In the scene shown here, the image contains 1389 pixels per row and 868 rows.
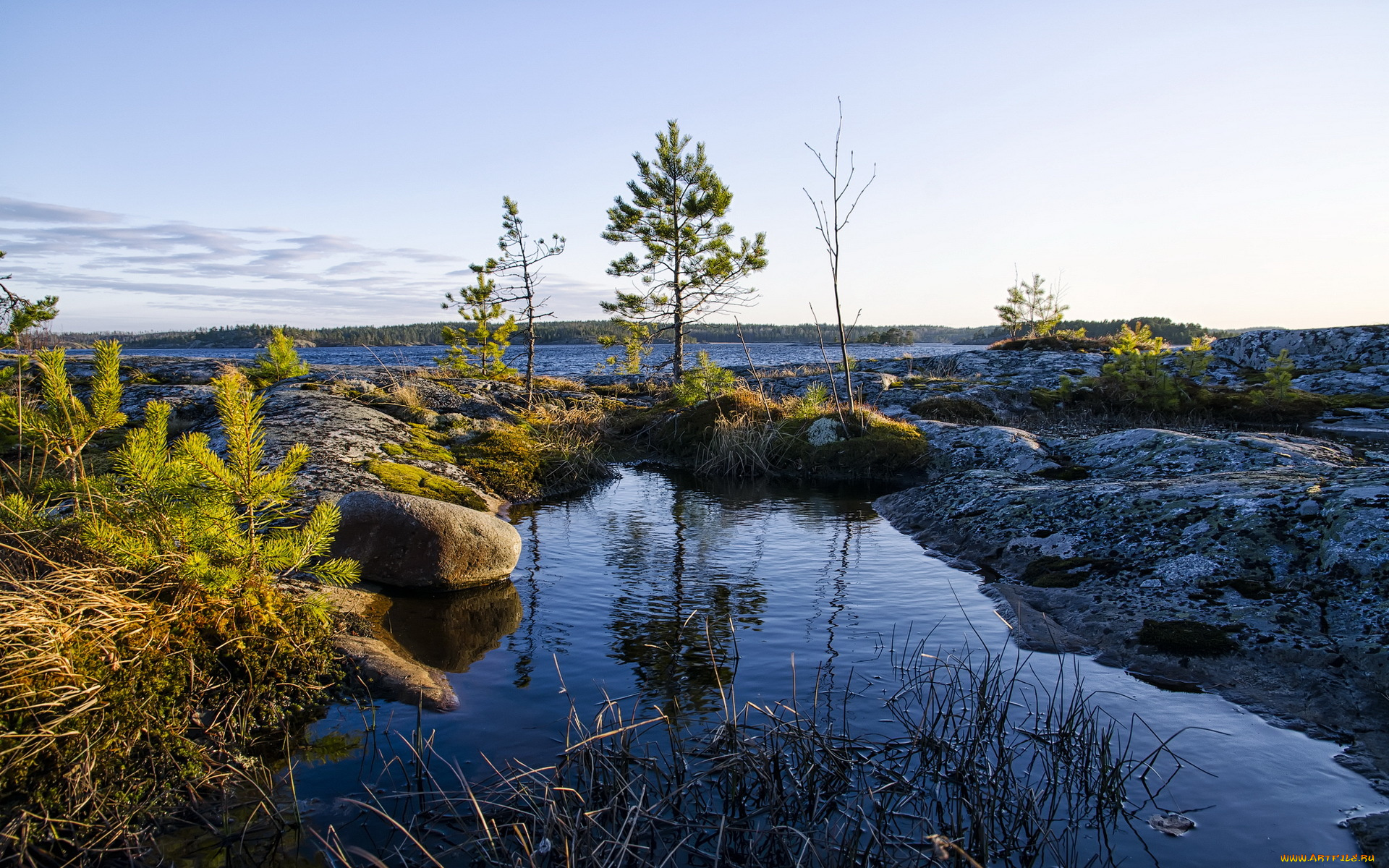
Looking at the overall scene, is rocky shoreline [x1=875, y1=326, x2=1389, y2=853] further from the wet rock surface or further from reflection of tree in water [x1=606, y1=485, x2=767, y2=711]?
the wet rock surface

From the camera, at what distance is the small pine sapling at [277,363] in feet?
51.9

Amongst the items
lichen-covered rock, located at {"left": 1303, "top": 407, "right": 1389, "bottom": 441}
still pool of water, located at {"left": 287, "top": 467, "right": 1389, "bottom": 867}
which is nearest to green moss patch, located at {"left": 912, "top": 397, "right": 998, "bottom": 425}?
lichen-covered rock, located at {"left": 1303, "top": 407, "right": 1389, "bottom": 441}

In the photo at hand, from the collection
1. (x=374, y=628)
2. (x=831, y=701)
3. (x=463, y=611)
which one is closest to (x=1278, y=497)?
(x=831, y=701)

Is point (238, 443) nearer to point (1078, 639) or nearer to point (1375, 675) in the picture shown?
point (1078, 639)

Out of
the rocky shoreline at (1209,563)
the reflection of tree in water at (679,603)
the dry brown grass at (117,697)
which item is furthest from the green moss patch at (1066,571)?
the dry brown grass at (117,697)

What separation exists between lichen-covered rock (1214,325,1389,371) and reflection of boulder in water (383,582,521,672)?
20166mm

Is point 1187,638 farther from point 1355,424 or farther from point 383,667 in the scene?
point 1355,424

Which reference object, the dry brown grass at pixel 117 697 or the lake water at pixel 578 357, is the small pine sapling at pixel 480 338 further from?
the dry brown grass at pixel 117 697

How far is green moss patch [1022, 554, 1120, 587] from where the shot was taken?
21.2ft

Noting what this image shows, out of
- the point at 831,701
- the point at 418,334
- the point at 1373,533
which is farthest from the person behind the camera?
the point at 418,334

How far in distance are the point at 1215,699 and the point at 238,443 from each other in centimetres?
641

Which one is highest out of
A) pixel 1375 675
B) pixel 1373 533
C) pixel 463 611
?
pixel 1373 533

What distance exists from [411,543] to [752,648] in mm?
3697

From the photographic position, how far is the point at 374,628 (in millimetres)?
5988
